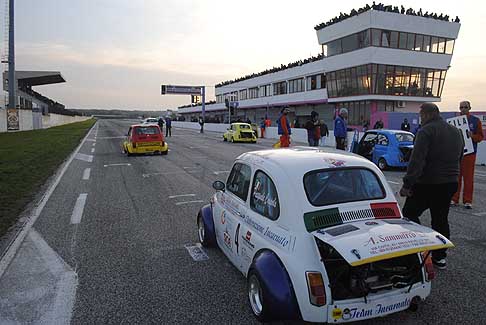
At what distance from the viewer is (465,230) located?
20.4 ft

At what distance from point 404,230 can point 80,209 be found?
6324 millimetres

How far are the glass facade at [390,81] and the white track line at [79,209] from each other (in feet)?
123

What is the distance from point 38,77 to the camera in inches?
2950

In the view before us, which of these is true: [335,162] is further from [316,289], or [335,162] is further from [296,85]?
[296,85]

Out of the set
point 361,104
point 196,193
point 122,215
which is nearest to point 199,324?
point 122,215

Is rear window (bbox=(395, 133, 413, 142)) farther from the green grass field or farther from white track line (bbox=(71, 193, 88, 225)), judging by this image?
the green grass field

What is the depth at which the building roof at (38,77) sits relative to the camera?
2862 inches

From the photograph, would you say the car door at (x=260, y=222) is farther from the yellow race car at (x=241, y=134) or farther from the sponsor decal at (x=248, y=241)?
the yellow race car at (x=241, y=134)

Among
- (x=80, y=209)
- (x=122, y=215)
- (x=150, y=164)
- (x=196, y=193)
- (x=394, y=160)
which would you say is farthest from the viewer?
(x=150, y=164)

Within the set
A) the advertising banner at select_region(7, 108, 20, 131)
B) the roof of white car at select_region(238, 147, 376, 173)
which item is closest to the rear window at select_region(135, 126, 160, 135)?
the roof of white car at select_region(238, 147, 376, 173)

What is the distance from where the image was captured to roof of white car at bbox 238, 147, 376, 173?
151 inches

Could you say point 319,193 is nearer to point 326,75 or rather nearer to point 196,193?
point 196,193

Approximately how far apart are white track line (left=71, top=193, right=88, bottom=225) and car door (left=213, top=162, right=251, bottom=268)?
3.11m

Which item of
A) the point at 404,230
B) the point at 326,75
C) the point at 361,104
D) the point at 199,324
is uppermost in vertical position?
the point at 326,75
